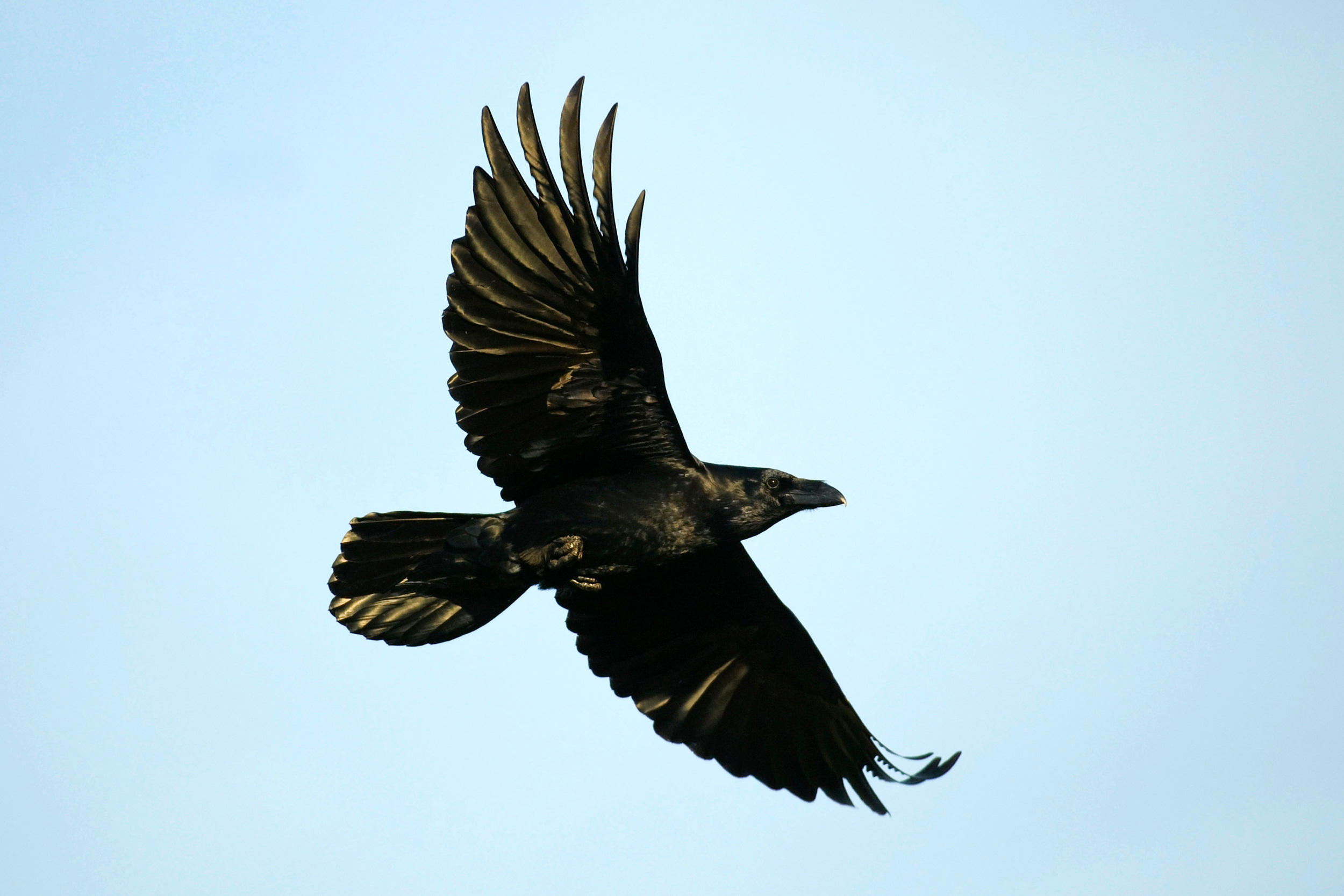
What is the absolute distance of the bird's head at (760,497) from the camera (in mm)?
8656

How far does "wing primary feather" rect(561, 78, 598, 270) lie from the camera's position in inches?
285

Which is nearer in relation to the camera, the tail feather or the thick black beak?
the tail feather

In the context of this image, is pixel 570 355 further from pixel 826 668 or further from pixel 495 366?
pixel 826 668

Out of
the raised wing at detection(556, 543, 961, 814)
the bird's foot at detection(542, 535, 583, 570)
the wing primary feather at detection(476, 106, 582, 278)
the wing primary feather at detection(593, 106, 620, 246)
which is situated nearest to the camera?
the wing primary feather at detection(593, 106, 620, 246)

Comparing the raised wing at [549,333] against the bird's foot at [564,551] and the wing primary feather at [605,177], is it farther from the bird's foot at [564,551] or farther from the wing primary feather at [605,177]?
the bird's foot at [564,551]

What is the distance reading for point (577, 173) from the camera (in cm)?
749

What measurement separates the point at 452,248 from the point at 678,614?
333 centimetres

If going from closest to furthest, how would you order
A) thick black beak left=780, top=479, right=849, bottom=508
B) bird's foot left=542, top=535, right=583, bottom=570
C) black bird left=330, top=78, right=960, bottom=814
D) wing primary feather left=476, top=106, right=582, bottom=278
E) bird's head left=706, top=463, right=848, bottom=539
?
wing primary feather left=476, top=106, right=582, bottom=278
black bird left=330, top=78, right=960, bottom=814
bird's foot left=542, top=535, right=583, bottom=570
bird's head left=706, top=463, right=848, bottom=539
thick black beak left=780, top=479, right=849, bottom=508

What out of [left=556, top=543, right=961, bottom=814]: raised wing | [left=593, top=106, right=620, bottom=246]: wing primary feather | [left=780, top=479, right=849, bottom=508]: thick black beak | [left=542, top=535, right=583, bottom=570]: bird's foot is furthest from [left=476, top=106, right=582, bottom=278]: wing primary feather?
[left=556, top=543, right=961, bottom=814]: raised wing

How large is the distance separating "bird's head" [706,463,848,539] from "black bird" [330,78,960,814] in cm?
1

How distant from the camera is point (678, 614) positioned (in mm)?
9891

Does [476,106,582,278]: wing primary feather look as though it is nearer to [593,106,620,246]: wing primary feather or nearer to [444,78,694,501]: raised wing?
[444,78,694,501]: raised wing

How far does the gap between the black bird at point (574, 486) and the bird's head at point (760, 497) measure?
1 centimetres

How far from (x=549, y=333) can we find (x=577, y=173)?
3.45 feet
